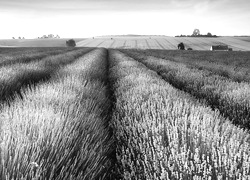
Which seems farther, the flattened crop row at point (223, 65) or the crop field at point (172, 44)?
the crop field at point (172, 44)

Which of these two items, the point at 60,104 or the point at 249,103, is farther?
the point at 249,103

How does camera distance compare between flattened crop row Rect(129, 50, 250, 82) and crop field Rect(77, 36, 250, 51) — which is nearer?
flattened crop row Rect(129, 50, 250, 82)

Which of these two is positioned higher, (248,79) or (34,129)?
(34,129)

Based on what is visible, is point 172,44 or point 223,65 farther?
point 172,44

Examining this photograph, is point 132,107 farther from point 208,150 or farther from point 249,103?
point 249,103

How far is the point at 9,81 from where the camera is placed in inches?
157

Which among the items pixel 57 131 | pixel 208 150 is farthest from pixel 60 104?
pixel 208 150

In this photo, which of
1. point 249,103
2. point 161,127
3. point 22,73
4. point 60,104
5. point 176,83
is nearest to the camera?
point 161,127

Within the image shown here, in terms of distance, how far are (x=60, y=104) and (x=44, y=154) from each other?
3.46 feet

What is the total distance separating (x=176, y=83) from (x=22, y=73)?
11.2ft

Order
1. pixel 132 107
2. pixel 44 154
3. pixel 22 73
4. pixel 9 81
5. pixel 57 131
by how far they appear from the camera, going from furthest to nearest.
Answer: pixel 22 73
pixel 9 81
pixel 132 107
pixel 57 131
pixel 44 154

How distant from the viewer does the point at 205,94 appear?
4.27 metres

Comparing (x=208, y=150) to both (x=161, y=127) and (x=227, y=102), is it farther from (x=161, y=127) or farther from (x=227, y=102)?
(x=227, y=102)

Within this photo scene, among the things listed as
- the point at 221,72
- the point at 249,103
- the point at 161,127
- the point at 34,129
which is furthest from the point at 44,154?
the point at 221,72
